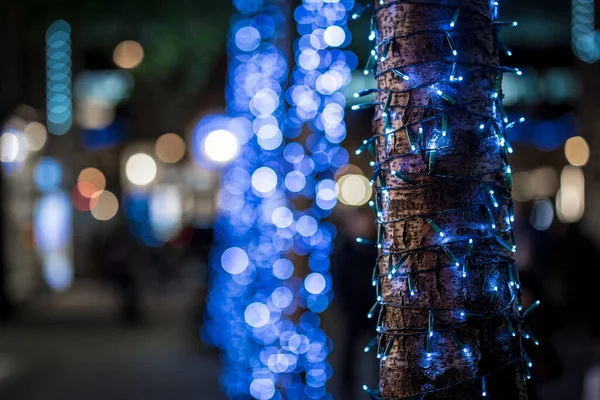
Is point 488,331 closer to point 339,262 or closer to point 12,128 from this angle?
point 339,262

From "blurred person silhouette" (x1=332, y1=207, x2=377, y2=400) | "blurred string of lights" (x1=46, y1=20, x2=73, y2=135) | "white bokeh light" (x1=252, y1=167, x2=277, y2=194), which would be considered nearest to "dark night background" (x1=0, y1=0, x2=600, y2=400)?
"blurred person silhouette" (x1=332, y1=207, x2=377, y2=400)

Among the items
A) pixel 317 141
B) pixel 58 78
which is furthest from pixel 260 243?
pixel 58 78

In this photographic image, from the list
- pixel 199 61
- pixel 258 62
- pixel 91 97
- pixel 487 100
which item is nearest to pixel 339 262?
pixel 258 62

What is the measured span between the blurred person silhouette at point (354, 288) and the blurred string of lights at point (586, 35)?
508 inches

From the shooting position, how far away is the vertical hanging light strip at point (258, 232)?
8852 millimetres

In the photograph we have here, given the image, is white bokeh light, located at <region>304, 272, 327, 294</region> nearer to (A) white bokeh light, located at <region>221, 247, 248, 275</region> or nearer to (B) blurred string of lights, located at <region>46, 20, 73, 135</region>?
(A) white bokeh light, located at <region>221, 247, 248, 275</region>

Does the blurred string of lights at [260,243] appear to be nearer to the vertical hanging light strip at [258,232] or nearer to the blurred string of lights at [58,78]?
the vertical hanging light strip at [258,232]

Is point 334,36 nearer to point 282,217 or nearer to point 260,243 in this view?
point 282,217

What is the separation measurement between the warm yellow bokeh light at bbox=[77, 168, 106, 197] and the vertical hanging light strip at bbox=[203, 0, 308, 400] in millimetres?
28824

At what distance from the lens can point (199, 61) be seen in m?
27.1

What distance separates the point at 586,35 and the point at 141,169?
867 inches

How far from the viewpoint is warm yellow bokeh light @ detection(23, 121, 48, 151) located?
18306 millimetres

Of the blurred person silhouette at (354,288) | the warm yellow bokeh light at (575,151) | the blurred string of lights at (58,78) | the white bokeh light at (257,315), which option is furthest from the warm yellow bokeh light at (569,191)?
the white bokeh light at (257,315)

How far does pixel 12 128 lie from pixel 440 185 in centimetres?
1556
